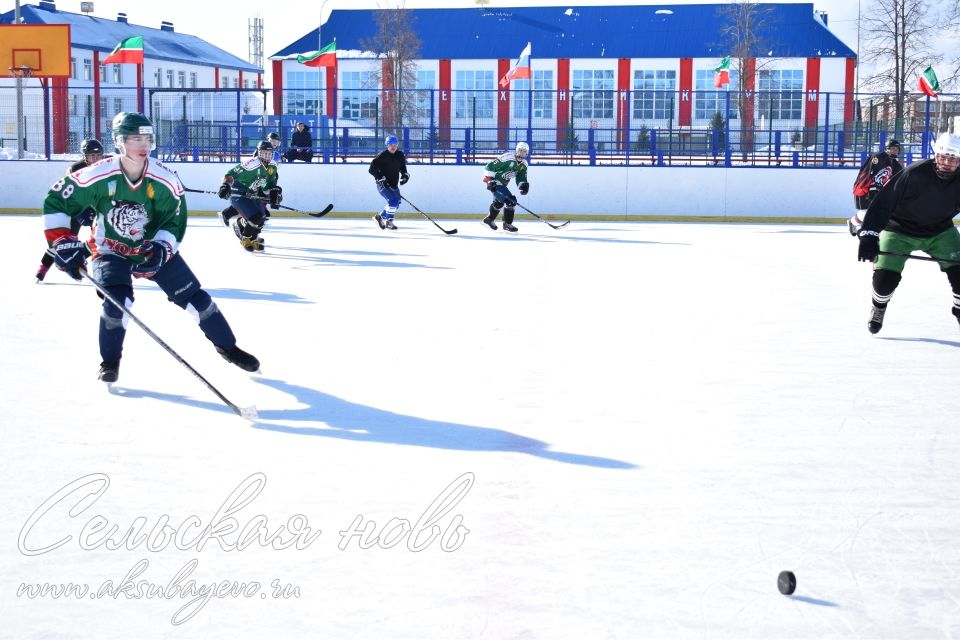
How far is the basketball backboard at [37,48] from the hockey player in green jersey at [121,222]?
1663 centimetres

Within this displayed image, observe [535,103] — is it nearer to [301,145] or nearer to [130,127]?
[301,145]

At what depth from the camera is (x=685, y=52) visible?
37.6 meters

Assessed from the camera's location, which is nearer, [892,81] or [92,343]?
[92,343]

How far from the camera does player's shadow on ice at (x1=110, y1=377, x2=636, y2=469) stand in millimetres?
4324

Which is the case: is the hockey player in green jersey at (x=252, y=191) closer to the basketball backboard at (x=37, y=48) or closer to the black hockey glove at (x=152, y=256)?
the black hockey glove at (x=152, y=256)

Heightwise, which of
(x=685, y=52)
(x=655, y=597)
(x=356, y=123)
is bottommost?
(x=655, y=597)

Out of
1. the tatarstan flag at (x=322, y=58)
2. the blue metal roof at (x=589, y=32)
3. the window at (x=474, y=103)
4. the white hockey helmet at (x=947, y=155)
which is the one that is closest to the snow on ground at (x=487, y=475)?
the white hockey helmet at (x=947, y=155)

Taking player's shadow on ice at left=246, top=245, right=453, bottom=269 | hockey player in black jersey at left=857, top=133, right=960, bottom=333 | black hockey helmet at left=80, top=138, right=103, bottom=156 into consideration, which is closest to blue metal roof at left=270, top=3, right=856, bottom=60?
player's shadow on ice at left=246, top=245, right=453, bottom=269

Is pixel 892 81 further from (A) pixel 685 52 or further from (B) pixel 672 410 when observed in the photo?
(B) pixel 672 410

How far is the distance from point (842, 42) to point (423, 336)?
33.3 m

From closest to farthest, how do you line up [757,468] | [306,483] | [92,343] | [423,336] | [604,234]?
1. [306,483]
2. [757,468]
3. [92,343]
4. [423,336]
5. [604,234]

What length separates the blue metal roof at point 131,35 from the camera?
42.6 m

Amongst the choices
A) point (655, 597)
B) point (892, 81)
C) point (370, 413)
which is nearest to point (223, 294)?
point (370, 413)

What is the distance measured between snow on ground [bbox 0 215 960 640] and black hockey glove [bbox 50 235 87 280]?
557 mm
